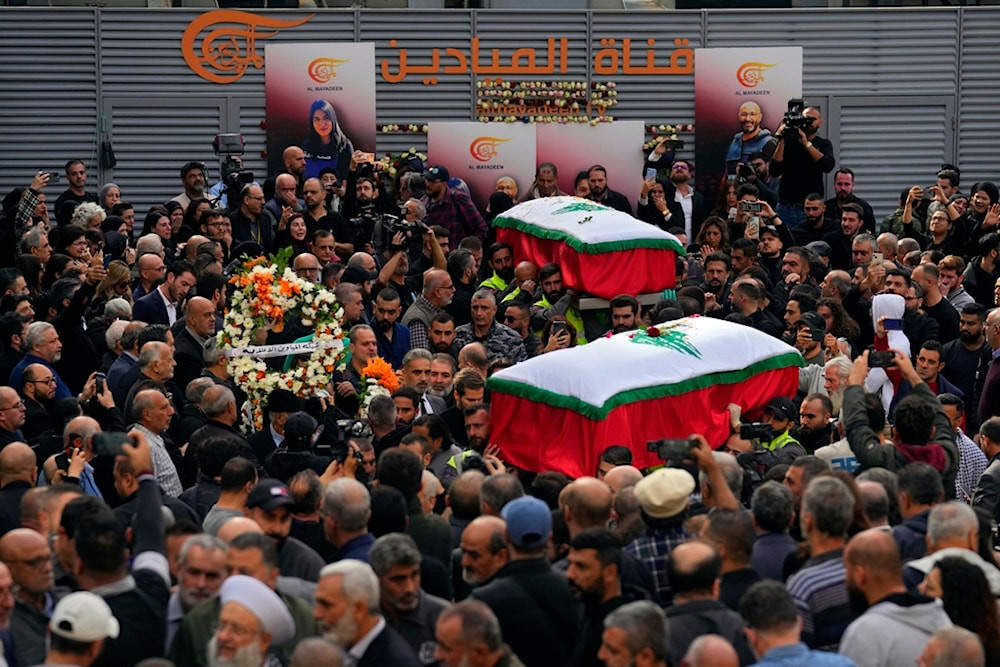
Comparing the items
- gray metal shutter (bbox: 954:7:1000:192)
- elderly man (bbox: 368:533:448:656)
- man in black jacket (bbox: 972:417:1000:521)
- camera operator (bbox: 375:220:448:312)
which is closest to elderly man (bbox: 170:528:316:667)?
elderly man (bbox: 368:533:448:656)

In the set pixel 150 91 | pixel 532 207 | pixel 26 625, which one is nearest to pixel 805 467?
pixel 26 625

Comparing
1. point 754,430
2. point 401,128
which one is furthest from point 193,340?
point 401,128

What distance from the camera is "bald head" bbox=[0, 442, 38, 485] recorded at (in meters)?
8.30

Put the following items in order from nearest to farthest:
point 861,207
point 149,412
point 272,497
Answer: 1. point 272,497
2. point 149,412
3. point 861,207

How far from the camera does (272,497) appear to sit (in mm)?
7344

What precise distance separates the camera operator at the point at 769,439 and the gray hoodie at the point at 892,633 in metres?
3.06

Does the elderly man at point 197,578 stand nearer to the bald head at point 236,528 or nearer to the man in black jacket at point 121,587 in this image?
the man in black jacket at point 121,587

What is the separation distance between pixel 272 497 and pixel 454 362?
426 cm

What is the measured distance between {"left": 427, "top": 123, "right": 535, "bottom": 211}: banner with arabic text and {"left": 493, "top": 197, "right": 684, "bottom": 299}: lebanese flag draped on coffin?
369 centimetres

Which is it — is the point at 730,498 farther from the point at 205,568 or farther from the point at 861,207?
the point at 861,207

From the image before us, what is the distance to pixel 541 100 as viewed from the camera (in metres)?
18.7

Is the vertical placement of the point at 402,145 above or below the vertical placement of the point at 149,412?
above

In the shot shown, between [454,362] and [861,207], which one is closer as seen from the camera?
[454,362]

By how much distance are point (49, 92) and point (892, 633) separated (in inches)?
577
